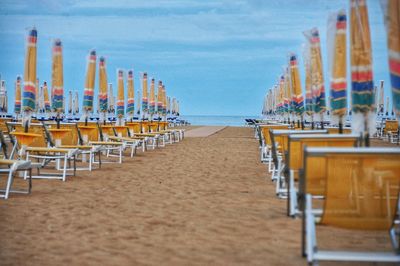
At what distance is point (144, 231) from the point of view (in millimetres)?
5184

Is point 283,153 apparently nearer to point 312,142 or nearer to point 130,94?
point 312,142

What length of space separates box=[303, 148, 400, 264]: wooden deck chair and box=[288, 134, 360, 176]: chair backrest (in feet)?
3.46

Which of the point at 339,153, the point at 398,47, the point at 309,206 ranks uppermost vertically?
the point at 398,47

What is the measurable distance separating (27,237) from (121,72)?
14049 mm

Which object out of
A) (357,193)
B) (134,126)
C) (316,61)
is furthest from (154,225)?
(134,126)

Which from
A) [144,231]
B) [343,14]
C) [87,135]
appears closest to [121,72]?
[87,135]

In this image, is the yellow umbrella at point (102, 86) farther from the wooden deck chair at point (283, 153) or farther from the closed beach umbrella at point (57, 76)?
the wooden deck chair at point (283, 153)

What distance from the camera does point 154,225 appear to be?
17.9 ft

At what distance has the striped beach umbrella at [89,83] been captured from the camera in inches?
524

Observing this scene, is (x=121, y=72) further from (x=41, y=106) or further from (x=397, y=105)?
(x=397, y=105)

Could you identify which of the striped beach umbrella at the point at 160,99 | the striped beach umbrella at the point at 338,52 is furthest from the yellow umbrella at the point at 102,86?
the striped beach umbrella at the point at 160,99

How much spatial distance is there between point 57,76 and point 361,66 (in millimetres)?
7503

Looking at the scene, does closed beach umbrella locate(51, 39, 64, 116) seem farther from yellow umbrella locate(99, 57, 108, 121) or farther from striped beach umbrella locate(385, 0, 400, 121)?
striped beach umbrella locate(385, 0, 400, 121)

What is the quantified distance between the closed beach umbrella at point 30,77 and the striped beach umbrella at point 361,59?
5739mm
